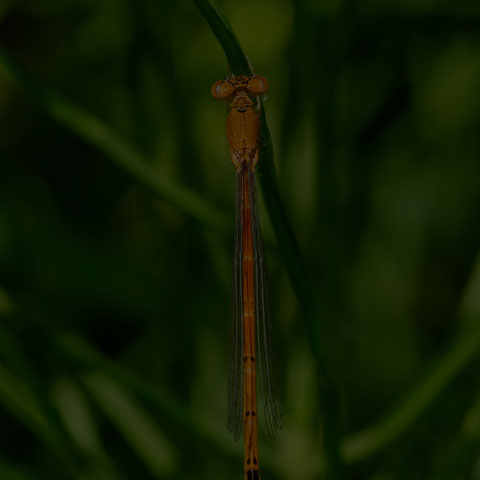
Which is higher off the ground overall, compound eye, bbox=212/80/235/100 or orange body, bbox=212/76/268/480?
compound eye, bbox=212/80/235/100

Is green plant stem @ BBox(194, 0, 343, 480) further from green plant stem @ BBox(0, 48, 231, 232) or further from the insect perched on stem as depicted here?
the insect perched on stem

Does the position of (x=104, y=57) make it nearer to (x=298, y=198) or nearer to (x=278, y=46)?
(x=278, y=46)

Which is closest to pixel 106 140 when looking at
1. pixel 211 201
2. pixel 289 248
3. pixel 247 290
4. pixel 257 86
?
pixel 257 86

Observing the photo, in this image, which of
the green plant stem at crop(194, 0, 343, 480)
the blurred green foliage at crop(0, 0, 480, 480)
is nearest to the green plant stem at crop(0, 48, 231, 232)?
the green plant stem at crop(194, 0, 343, 480)

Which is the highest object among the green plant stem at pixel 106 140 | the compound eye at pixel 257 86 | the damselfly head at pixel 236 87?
the damselfly head at pixel 236 87

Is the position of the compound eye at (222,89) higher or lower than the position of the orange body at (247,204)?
higher

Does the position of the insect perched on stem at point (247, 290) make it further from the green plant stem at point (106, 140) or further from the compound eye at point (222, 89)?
the green plant stem at point (106, 140)

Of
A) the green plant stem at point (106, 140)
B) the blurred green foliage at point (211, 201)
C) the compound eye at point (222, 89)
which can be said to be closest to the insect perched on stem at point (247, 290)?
the compound eye at point (222, 89)
